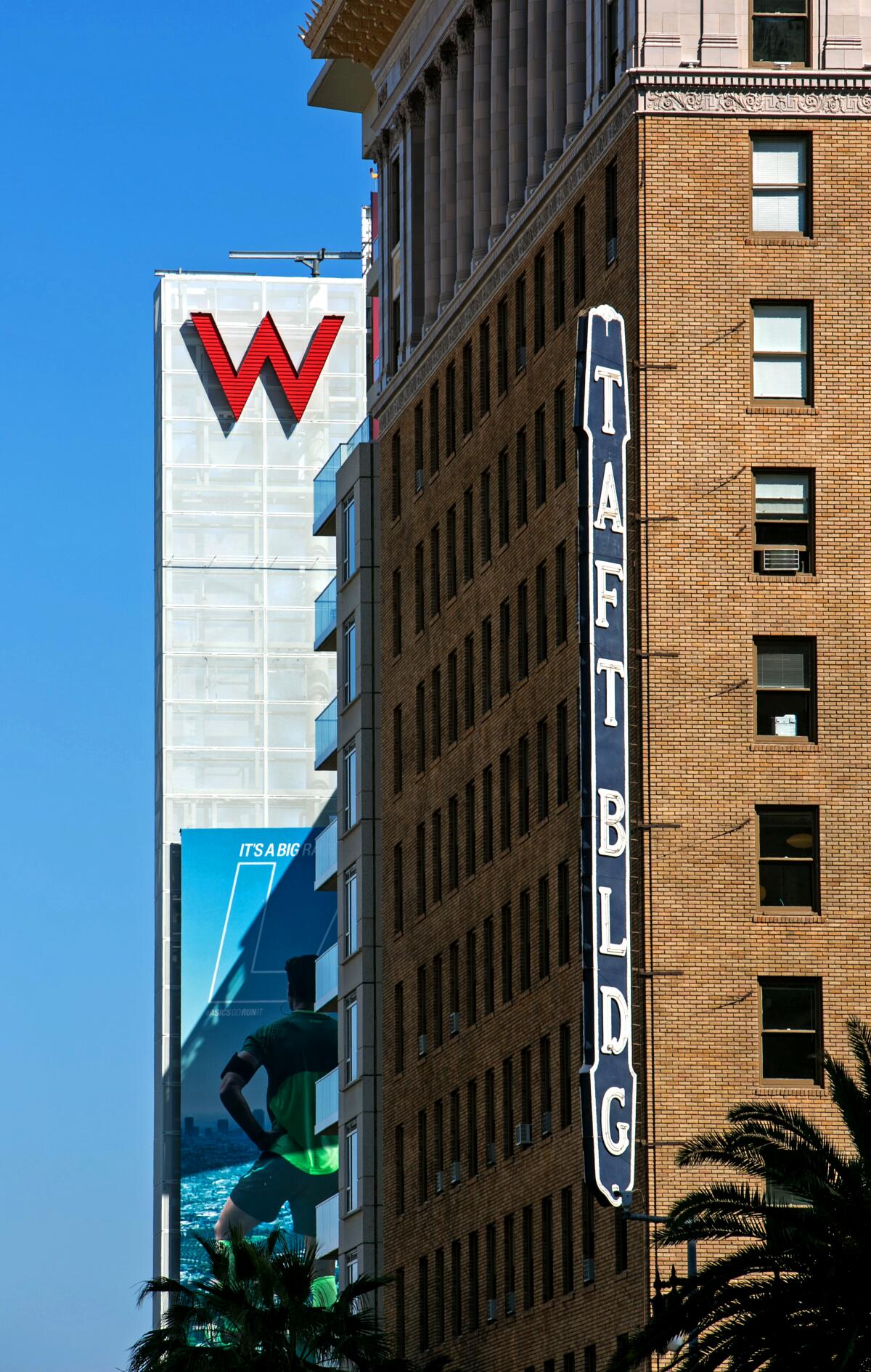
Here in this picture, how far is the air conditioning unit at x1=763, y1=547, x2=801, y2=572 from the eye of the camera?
71.6 meters

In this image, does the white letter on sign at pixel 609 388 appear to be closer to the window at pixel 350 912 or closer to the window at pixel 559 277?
the window at pixel 559 277

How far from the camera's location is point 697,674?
232 feet

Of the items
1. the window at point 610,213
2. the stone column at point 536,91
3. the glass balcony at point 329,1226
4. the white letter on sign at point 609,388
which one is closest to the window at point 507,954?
the white letter on sign at point 609,388

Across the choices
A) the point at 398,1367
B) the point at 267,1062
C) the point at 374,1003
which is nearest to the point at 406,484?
the point at 374,1003

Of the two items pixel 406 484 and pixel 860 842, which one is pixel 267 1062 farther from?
pixel 860 842

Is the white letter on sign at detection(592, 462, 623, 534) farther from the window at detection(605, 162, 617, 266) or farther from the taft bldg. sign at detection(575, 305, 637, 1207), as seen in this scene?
the window at detection(605, 162, 617, 266)

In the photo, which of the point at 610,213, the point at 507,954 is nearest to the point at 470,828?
the point at 507,954

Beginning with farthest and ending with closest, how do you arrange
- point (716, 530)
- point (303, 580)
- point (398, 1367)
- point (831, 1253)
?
point (303, 580) < point (398, 1367) < point (716, 530) < point (831, 1253)

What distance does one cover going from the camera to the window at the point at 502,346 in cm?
8469

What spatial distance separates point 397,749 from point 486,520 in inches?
470

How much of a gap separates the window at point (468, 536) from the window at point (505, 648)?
3739 mm

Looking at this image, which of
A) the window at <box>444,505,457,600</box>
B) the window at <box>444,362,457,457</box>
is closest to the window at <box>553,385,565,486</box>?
the window at <box>444,505,457,600</box>

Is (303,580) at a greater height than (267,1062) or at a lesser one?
greater

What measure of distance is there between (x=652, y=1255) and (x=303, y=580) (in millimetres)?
102638
